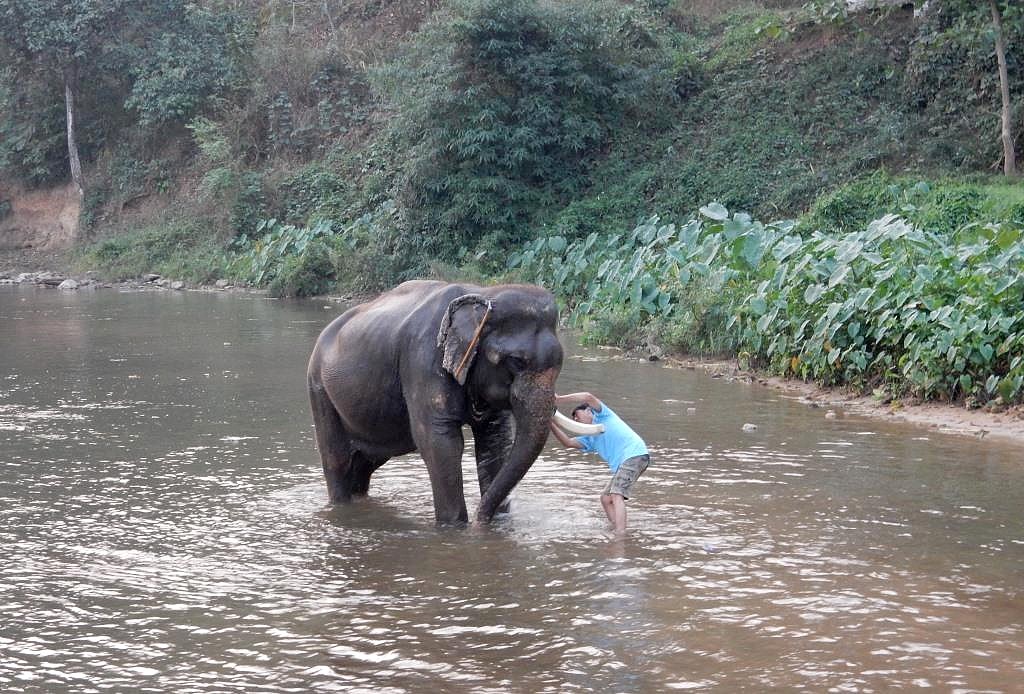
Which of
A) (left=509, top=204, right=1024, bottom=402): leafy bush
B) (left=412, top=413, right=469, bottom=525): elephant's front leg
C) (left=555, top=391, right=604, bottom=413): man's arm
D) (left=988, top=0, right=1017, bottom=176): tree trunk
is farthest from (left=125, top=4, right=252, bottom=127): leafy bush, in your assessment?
(left=555, top=391, right=604, bottom=413): man's arm

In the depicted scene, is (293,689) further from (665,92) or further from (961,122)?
(665,92)

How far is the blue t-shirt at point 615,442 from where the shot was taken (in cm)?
784

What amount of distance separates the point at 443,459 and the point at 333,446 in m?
1.26

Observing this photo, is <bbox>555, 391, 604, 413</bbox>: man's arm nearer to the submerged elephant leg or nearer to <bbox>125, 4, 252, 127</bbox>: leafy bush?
the submerged elephant leg

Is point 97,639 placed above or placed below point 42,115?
below

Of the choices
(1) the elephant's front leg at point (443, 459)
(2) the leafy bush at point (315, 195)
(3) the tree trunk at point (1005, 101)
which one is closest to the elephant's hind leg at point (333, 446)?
(1) the elephant's front leg at point (443, 459)

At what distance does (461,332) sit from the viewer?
24.3 ft

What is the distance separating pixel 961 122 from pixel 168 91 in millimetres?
23668

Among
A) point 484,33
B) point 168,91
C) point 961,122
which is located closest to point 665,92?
point 484,33

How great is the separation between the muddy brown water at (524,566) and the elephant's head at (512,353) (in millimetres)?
738

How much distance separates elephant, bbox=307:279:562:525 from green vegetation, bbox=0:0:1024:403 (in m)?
5.28

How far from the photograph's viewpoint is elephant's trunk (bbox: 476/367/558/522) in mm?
7305

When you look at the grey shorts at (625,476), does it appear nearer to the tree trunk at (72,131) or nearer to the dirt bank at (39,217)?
the tree trunk at (72,131)

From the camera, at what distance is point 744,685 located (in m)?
5.36
